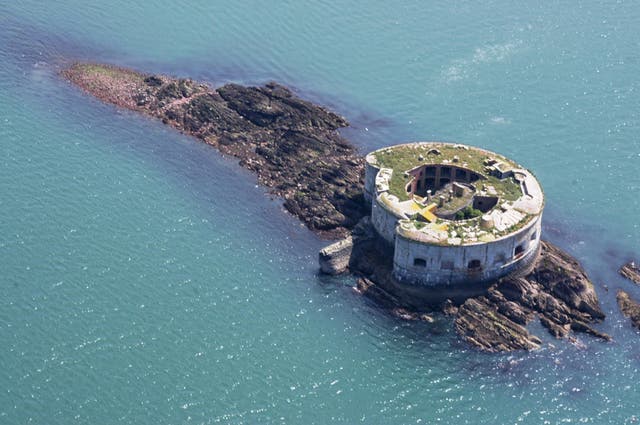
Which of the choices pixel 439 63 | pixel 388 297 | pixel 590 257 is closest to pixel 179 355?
pixel 388 297

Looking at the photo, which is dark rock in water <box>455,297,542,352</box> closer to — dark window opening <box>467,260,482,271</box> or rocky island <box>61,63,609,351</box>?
rocky island <box>61,63,609,351</box>

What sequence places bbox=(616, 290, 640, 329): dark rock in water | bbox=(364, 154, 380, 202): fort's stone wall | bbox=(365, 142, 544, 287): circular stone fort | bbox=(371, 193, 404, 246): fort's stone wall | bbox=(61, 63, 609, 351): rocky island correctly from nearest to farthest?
bbox=(61, 63, 609, 351): rocky island, bbox=(616, 290, 640, 329): dark rock in water, bbox=(365, 142, 544, 287): circular stone fort, bbox=(371, 193, 404, 246): fort's stone wall, bbox=(364, 154, 380, 202): fort's stone wall

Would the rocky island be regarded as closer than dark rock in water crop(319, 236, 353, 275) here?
Yes

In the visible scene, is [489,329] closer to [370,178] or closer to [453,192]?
[453,192]

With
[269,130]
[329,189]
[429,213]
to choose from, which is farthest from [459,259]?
[269,130]

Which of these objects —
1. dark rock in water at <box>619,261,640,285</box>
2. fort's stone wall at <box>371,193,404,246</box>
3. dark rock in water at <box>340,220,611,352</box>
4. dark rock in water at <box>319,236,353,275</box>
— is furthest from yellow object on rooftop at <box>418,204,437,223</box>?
dark rock in water at <box>619,261,640,285</box>

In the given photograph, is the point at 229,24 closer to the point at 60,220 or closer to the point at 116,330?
the point at 60,220
